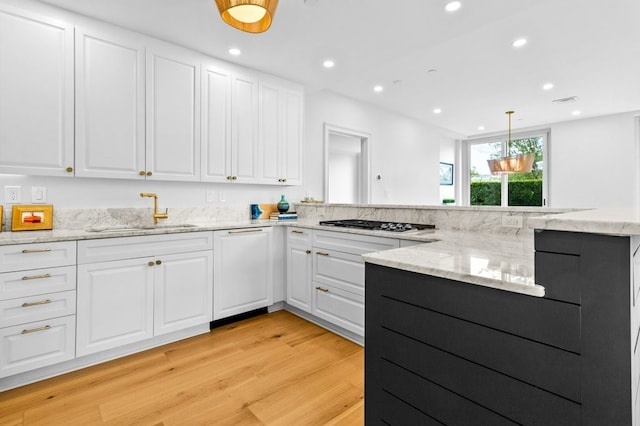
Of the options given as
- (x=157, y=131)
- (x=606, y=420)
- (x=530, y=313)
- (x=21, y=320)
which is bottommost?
(x=21, y=320)

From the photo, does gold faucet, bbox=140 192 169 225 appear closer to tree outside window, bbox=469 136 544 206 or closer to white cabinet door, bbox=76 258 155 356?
white cabinet door, bbox=76 258 155 356

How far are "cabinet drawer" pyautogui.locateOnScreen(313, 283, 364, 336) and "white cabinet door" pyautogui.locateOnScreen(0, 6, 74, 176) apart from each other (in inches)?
85.4

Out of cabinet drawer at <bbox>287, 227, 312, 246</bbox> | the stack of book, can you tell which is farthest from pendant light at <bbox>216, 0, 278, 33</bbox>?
the stack of book

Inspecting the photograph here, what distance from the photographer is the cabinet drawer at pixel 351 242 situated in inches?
89.8

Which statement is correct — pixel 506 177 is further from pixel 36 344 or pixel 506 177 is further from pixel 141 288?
pixel 36 344

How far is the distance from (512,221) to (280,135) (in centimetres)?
245

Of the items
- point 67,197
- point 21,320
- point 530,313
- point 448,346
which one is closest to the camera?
point 530,313

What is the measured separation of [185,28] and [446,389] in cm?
303

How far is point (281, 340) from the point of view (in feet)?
8.42

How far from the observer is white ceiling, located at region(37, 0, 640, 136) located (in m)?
2.39

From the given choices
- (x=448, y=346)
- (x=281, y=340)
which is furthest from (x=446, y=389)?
(x=281, y=340)

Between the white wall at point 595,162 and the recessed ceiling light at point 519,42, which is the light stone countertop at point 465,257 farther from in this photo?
the white wall at point 595,162

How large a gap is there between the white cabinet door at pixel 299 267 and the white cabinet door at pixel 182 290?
773 mm

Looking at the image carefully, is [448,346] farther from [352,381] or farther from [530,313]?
[352,381]
